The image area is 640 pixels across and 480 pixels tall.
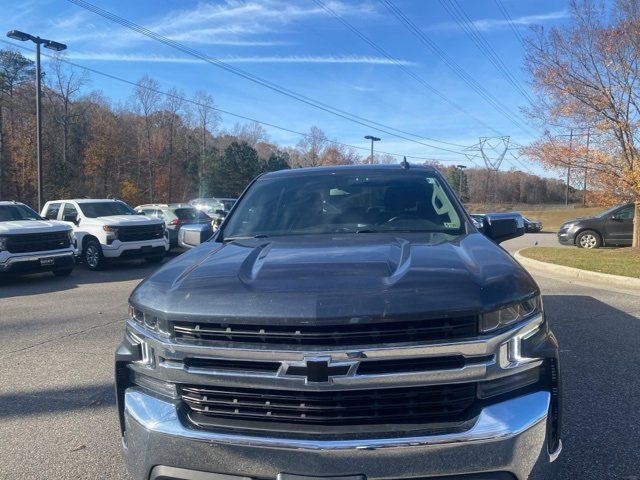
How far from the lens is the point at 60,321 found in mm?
7453

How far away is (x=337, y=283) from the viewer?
210 centimetres

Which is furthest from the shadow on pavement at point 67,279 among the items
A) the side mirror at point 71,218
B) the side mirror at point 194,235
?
the side mirror at point 194,235

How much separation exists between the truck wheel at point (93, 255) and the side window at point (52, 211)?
2.13 meters

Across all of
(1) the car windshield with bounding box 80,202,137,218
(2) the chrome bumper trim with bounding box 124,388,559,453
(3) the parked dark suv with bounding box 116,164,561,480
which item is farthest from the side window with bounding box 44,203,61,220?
(2) the chrome bumper trim with bounding box 124,388,559,453

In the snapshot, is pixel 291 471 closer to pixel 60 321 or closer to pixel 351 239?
pixel 351 239

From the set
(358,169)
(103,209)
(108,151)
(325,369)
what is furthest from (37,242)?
(108,151)

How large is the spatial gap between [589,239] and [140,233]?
15.1 meters

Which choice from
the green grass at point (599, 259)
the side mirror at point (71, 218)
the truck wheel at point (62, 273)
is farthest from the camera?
the side mirror at point (71, 218)

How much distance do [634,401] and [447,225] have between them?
2.23 m

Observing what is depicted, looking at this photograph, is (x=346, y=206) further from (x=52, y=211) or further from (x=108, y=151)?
(x=108, y=151)

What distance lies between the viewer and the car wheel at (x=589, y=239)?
1861 centimetres

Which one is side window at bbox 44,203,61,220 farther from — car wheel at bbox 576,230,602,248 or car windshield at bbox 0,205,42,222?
car wheel at bbox 576,230,602,248

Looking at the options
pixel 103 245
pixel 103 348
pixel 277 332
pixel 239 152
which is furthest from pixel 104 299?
pixel 239 152

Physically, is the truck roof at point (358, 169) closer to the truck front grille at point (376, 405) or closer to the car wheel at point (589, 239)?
the truck front grille at point (376, 405)
